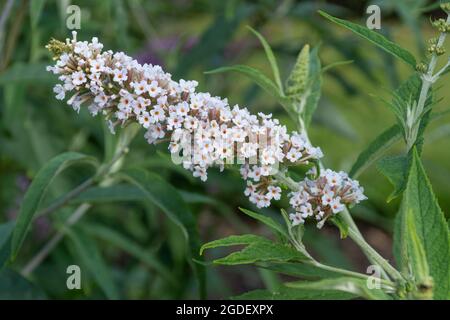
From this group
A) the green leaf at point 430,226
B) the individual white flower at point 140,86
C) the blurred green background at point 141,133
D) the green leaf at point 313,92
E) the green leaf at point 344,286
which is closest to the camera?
the green leaf at point 344,286

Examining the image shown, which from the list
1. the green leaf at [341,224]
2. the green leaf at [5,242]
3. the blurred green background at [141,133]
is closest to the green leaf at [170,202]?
the green leaf at [5,242]

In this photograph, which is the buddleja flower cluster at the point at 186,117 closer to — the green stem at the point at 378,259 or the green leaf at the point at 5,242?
the green stem at the point at 378,259

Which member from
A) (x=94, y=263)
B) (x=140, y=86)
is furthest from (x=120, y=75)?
(x=94, y=263)

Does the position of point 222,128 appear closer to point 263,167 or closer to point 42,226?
point 263,167
